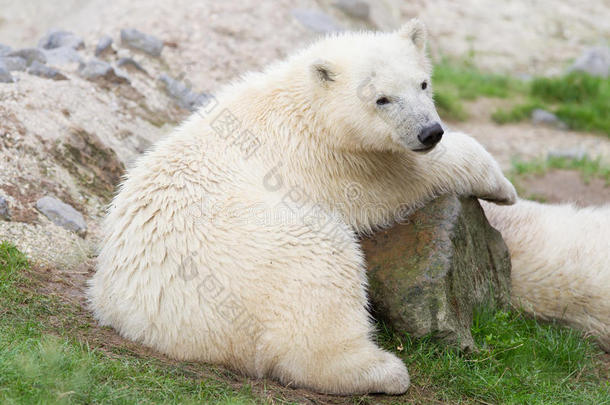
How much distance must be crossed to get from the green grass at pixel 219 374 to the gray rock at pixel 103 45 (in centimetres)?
403

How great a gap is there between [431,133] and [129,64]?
498cm

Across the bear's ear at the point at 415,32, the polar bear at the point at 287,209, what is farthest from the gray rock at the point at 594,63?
the bear's ear at the point at 415,32

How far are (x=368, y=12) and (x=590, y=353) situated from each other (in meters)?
8.60

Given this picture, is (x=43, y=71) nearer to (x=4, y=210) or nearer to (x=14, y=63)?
(x=14, y=63)

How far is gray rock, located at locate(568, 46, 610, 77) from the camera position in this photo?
13.4m

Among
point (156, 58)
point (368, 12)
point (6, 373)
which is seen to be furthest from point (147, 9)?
point (6, 373)

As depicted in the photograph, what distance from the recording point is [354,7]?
12578mm

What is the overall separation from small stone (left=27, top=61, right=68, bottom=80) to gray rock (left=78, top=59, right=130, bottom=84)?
14.9 inches

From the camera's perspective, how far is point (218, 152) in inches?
196

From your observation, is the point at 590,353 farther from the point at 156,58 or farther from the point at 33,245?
the point at 156,58

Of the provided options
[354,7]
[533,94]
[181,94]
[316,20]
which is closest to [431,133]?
[181,94]

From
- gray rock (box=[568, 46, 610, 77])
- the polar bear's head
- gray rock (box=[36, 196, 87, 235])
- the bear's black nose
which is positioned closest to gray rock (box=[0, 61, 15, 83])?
gray rock (box=[36, 196, 87, 235])

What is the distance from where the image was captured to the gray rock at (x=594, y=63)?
13375 mm

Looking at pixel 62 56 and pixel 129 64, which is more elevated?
pixel 62 56
